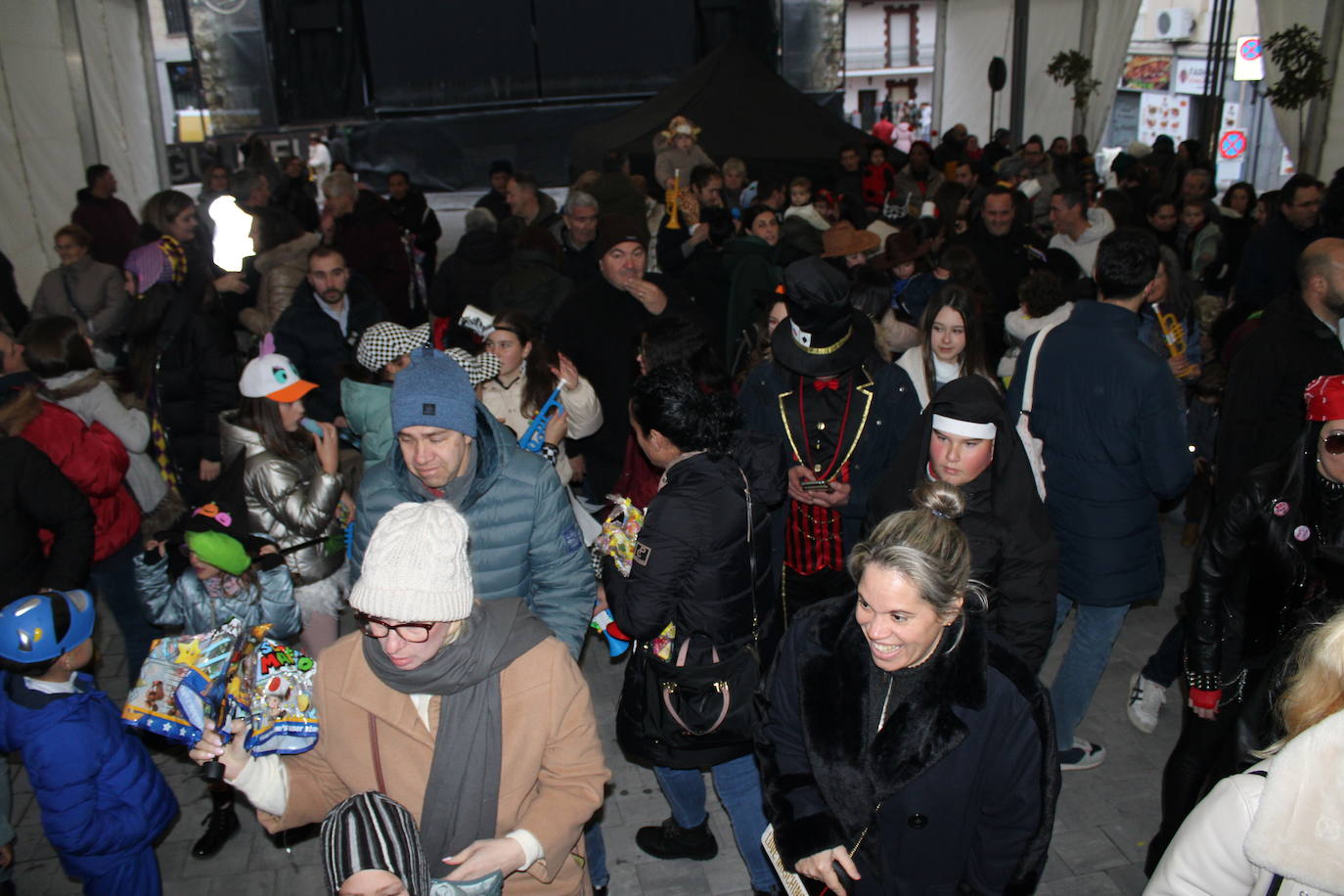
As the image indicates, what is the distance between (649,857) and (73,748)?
2.04 metres

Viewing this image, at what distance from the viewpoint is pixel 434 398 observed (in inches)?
113

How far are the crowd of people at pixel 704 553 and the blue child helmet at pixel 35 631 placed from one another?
0.04 feet

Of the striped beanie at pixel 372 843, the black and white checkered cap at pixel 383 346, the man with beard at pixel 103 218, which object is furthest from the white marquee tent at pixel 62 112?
the striped beanie at pixel 372 843

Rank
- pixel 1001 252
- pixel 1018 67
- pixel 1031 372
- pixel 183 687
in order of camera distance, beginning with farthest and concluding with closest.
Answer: pixel 1018 67, pixel 1001 252, pixel 1031 372, pixel 183 687

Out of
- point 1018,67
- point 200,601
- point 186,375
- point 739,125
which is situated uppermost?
point 1018,67

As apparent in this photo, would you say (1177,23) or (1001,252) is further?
(1177,23)

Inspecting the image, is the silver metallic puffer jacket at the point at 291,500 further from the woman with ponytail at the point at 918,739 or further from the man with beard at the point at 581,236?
the man with beard at the point at 581,236

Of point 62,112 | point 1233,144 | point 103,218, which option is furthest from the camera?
point 1233,144

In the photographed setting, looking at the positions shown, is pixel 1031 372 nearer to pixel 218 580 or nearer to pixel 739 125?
pixel 218 580

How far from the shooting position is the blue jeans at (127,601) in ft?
14.4

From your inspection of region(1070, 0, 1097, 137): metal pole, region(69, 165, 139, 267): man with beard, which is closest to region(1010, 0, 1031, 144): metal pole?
region(1070, 0, 1097, 137): metal pole

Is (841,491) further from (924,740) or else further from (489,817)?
(489,817)

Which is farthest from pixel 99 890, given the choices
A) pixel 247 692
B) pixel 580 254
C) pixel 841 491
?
pixel 580 254

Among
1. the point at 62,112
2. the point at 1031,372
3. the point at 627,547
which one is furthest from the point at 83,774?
the point at 62,112
